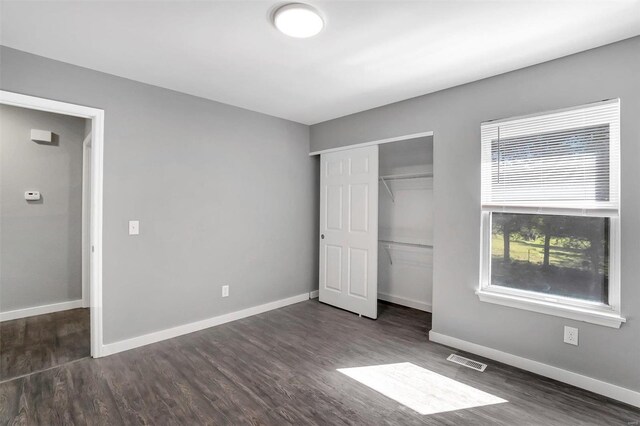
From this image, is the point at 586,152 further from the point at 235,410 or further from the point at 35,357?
the point at 35,357

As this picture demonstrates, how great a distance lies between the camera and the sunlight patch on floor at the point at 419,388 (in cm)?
205

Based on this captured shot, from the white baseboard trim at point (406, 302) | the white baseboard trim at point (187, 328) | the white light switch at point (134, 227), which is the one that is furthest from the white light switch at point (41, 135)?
the white baseboard trim at point (406, 302)

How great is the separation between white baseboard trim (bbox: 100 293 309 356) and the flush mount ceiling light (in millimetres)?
2886

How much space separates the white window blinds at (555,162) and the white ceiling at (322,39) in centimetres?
49

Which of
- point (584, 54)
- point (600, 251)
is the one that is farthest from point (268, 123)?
point (600, 251)

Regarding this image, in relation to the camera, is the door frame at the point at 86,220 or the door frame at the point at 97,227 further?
the door frame at the point at 86,220

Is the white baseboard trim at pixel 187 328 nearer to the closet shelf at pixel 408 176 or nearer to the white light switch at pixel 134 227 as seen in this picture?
the white light switch at pixel 134 227

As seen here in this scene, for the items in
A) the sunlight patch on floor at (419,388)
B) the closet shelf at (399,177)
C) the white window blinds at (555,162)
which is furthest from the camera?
the closet shelf at (399,177)

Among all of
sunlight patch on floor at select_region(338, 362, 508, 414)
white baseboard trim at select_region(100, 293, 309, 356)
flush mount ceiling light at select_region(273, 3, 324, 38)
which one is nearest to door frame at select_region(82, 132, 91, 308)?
white baseboard trim at select_region(100, 293, 309, 356)

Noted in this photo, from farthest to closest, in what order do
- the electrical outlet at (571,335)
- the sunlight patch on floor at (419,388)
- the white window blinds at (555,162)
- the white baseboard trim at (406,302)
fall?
the white baseboard trim at (406,302)
the electrical outlet at (571,335)
the white window blinds at (555,162)
the sunlight patch on floor at (419,388)

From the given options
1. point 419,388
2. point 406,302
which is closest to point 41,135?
point 419,388

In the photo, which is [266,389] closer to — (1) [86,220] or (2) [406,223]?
(2) [406,223]

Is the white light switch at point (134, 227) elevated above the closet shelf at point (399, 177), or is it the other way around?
the closet shelf at point (399, 177)

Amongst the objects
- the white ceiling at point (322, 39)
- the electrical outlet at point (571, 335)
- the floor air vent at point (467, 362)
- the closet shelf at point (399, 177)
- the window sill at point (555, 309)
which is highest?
the white ceiling at point (322, 39)
